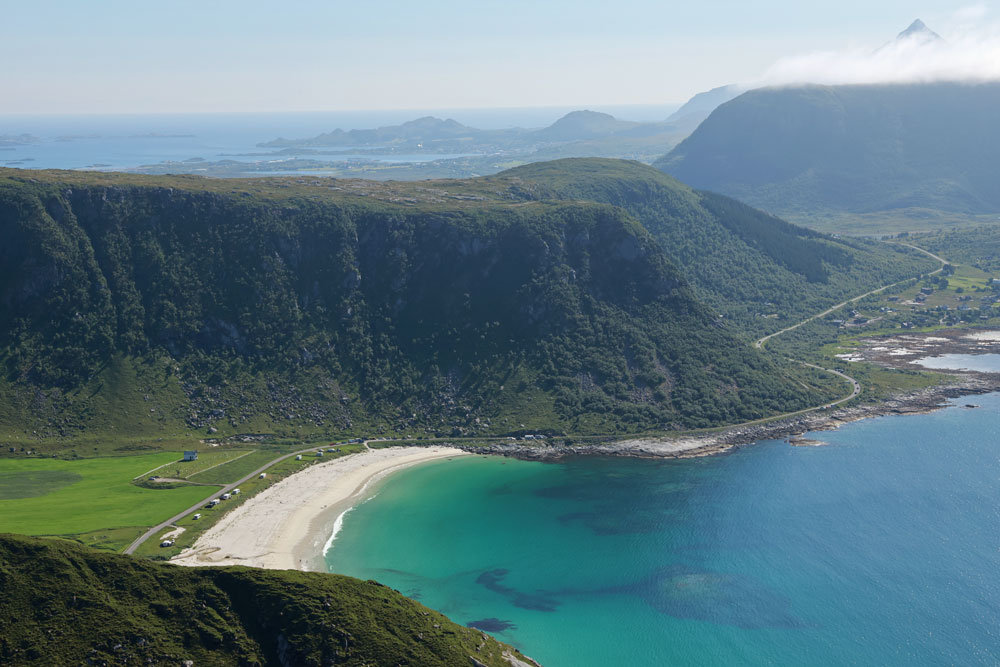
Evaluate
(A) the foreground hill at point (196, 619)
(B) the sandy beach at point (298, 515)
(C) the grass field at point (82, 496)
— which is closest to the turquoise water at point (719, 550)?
(B) the sandy beach at point (298, 515)

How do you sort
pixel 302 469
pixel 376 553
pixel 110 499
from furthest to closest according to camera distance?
pixel 302 469 → pixel 110 499 → pixel 376 553

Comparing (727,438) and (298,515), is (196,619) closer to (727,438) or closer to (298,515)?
(298,515)

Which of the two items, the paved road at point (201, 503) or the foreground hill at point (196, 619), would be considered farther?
the paved road at point (201, 503)

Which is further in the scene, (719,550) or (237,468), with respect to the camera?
(237,468)

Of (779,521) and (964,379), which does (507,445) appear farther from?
(964,379)

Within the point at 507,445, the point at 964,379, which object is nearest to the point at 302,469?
the point at 507,445

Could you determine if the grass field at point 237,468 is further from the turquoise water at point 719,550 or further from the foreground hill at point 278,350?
the turquoise water at point 719,550

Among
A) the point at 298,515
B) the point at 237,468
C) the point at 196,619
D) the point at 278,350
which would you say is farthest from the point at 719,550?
the point at 278,350
